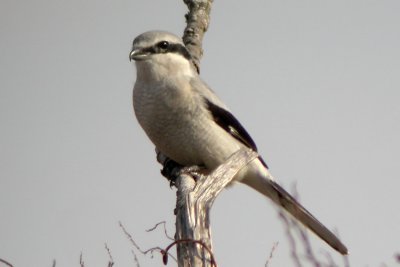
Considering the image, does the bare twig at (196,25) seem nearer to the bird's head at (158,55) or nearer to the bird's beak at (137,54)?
the bird's head at (158,55)

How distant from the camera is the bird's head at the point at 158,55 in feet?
17.4

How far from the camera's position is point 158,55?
5383mm

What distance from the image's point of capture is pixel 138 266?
359cm

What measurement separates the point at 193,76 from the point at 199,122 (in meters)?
0.43

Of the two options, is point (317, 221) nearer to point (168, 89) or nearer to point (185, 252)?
point (168, 89)

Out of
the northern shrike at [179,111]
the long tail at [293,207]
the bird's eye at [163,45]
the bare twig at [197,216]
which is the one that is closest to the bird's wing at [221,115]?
the northern shrike at [179,111]

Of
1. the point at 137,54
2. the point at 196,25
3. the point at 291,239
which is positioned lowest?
the point at 291,239

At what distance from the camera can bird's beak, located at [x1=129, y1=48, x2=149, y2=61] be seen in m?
5.24

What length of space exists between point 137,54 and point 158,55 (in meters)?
0.19

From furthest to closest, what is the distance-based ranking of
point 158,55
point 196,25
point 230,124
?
point 196,25
point 230,124
point 158,55

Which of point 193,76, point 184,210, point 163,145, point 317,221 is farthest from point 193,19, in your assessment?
point 184,210

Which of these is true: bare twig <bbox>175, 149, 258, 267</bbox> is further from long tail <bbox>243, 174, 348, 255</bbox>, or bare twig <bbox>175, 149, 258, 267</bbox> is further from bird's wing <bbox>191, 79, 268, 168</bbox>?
long tail <bbox>243, 174, 348, 255</bbox>

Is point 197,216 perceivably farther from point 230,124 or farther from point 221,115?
point 230,124

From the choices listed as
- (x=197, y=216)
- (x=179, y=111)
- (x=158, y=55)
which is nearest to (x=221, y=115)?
(x=179, y=111)
